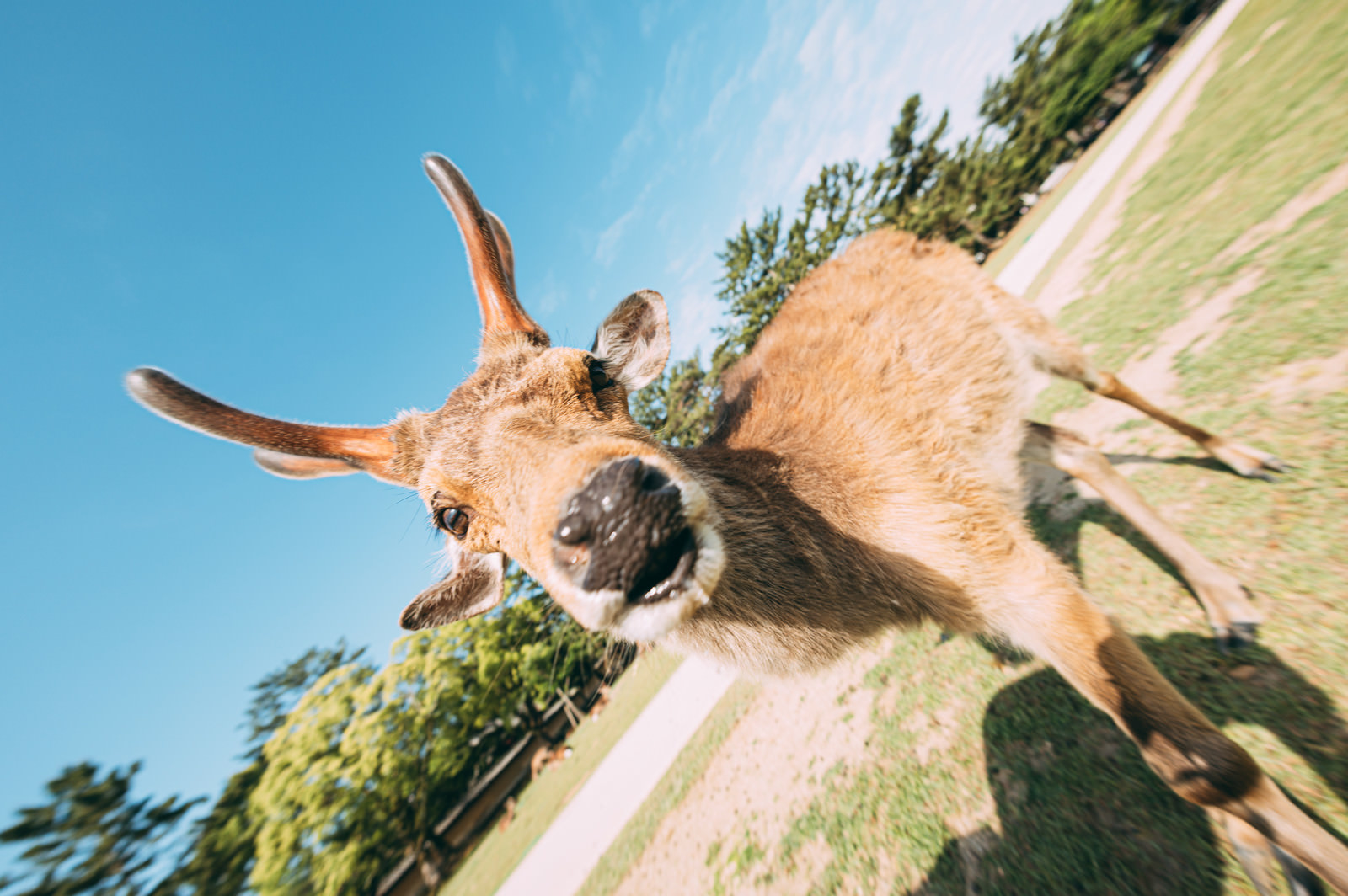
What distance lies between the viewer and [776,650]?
2340mm

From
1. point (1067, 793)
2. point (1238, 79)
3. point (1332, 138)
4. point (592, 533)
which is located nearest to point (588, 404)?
point (592, 533)

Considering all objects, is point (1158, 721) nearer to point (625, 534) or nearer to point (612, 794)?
point (625, 534)

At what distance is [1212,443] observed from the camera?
3.53 meters

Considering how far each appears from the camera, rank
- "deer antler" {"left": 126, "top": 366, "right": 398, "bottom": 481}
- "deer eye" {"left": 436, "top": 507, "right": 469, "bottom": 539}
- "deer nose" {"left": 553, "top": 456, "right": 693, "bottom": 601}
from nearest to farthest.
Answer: "deer nose" {"left": 553, "top": 456, "right": 693, "bottom": 601}, "deer antler" {"left": 126, "top": 366, "right": 398, "bottom": 481}, "deer eye" {"left": 436, "top": 507, "right": 469, "bottom": 539}

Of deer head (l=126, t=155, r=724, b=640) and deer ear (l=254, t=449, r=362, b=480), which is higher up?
deer ear (l=254, t=449, r=362, b=480)

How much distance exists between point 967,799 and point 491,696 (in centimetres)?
1204

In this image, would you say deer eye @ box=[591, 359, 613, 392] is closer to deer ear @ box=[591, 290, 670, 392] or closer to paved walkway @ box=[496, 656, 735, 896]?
deer ear @ box=[591, 290, 670, 392]

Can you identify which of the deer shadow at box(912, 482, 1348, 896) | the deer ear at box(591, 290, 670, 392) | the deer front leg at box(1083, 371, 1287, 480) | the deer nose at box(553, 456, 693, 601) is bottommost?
the deer shadow at box(912, 482, 1348, 896)

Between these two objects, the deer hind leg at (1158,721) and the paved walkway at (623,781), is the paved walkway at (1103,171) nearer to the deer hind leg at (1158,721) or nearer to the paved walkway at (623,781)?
the paved walkway at (623,781)

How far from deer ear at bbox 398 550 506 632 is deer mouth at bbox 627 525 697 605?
160 cm

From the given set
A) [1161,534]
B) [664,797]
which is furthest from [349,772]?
[1161,534]

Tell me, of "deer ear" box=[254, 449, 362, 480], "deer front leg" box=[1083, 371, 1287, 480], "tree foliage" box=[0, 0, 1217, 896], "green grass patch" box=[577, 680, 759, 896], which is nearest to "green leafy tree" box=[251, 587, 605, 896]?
"tree foliage" box=[0, 0, 1217, 896]

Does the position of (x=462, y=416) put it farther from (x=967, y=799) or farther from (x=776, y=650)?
(x=967, y=799)

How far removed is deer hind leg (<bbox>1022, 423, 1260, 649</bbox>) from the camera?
266 centimetres
